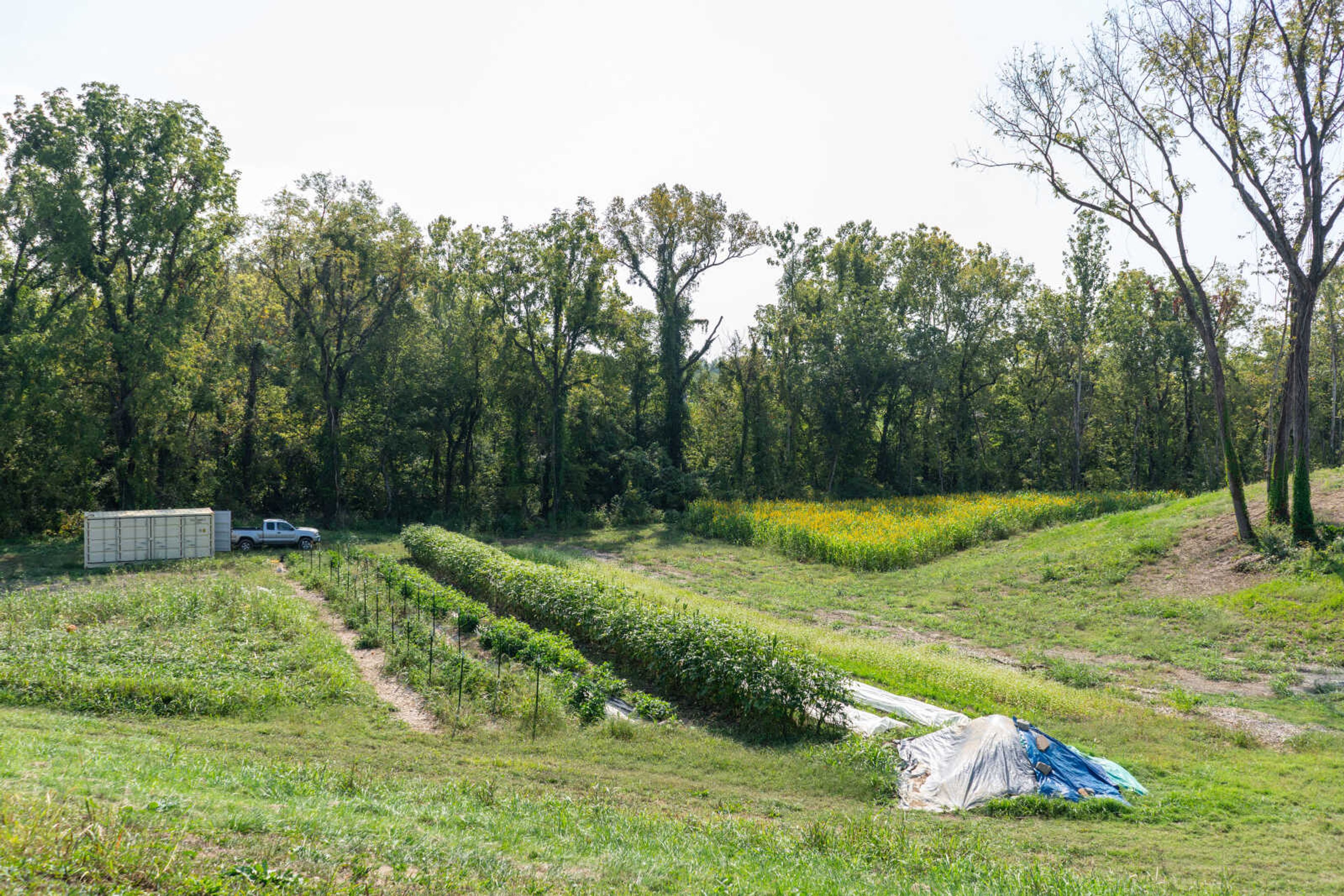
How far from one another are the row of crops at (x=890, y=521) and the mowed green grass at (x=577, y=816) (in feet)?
51.5

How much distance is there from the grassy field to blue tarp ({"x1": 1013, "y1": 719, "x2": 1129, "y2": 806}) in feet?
1.26

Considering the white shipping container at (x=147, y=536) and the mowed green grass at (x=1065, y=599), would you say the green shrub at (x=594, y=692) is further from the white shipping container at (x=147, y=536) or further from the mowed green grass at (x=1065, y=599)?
the white shipping container at (x=147, y=536)

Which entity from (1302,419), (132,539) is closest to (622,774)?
(1302,419)

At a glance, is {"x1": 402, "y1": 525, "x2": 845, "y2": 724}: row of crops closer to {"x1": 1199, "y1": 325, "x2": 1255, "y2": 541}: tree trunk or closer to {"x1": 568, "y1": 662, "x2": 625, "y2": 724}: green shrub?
{"x1": 568, "y1": 662, "x2": 625, "y2": 724}: green shrub

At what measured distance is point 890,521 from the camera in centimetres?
3181

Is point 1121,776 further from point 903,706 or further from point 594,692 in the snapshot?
point 594,692

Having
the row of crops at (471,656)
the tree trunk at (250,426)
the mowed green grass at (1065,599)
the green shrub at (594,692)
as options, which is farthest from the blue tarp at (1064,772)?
the tree trunk at (250,426)

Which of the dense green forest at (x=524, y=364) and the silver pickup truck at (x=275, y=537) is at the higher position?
the dense green forest at (x=524, y=364)

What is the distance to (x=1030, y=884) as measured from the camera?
5.96 metres

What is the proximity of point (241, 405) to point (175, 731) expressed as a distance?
32157 millimetres

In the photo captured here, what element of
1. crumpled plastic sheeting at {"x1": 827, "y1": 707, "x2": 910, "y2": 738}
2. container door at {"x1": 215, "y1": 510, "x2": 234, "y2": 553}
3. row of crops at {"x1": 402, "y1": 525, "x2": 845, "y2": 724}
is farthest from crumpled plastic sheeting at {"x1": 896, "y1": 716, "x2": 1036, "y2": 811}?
container door at {"x1": 215, "y1": 510, "x2": 234, "y2": 553}

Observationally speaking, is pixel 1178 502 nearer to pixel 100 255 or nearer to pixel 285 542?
pixel 285 542

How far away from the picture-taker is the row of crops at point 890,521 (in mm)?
27453

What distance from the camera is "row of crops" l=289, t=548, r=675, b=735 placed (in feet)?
38.6
